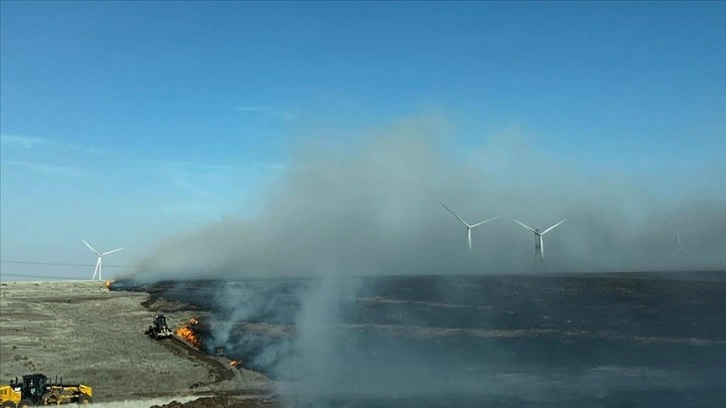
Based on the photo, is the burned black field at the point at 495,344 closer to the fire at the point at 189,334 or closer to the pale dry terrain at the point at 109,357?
the fire at the point at 189,334

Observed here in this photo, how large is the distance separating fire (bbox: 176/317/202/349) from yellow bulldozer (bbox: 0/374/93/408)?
2709 centimetres

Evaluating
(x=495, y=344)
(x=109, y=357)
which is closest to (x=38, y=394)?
(x=109, y=357)

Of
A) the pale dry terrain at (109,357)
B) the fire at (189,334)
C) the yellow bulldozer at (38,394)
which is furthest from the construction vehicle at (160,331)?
the yellow bulldozer at (38,394)

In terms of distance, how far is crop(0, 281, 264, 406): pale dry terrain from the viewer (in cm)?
5088

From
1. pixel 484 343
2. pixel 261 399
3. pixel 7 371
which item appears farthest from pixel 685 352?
pixel 7 371

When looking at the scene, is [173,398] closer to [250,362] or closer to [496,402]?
[250,362]

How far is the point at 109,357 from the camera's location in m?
64.6

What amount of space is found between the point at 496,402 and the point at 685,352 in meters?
23.6

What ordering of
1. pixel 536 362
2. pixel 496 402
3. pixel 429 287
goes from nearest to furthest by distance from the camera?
1. pixel 496 402
2. pixel 536 362
3. pixel 429 287

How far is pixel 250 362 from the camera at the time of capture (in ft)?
197

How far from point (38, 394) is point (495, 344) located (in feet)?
129

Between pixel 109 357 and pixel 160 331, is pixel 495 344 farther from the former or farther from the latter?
pixel 160 331

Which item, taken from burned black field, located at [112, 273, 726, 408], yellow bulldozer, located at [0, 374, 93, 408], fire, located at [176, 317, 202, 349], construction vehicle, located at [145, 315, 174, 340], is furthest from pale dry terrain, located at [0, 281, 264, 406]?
burned black field, located at [112, 273, 726, 408]

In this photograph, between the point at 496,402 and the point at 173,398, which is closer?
the point at 496,402
